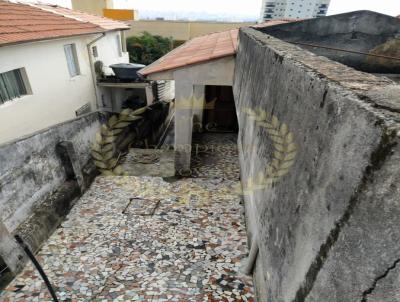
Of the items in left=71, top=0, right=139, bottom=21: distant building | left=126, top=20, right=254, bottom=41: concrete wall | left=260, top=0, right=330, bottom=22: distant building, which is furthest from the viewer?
left=260, top=0, right=330, bottom=22: distant building

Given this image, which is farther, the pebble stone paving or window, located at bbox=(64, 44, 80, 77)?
window, located at bbox=(64, 44, 80, 77)

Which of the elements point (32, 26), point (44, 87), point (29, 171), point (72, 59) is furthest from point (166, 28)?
point (29, 171)

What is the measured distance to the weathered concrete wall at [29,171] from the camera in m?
4.66

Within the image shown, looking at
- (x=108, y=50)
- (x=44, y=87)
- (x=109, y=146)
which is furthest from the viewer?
(x=108, y=50)

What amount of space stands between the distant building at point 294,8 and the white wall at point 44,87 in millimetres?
86712

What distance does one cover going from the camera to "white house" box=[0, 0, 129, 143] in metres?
6.63

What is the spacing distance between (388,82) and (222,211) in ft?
16.8

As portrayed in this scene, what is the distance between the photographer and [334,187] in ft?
3.73

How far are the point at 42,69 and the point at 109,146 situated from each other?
318cm

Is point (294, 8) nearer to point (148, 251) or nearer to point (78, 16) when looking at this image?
point (78, 16)

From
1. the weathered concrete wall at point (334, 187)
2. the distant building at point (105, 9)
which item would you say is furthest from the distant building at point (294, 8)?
the weathered concrete wall at point (334, 187)

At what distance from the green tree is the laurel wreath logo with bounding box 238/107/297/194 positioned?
17762 mm

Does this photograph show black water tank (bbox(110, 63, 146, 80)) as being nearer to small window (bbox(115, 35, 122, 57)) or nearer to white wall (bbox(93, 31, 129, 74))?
white wall (bbox(93, 31, 129, 74))

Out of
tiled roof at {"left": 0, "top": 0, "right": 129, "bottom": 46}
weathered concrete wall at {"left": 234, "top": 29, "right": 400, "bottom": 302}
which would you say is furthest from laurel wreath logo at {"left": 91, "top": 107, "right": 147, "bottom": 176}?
weathered concrete wall at {"left": 234, "top": 29, "right": 400, "bottom": 302}
